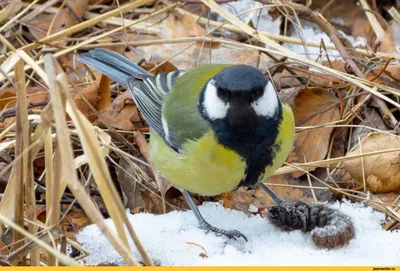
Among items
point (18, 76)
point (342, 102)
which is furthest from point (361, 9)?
point (18, 76)

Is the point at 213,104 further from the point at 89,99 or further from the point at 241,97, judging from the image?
the point at 89,99

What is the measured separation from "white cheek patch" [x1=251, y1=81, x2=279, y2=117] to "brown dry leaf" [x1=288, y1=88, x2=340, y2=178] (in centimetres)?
84

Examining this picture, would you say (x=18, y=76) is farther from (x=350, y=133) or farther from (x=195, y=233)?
(x=350, y=133)

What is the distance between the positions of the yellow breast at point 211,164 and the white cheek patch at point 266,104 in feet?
0.29

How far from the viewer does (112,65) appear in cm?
329

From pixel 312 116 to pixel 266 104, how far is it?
1037mm

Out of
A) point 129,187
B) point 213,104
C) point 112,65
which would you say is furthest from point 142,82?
point 213,104

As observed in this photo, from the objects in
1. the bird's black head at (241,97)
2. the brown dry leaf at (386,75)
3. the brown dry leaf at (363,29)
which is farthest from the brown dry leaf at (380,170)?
the brown dry leaf at (363,29)

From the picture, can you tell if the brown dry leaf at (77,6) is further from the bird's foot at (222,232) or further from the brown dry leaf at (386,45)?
the bird's foot at (222,232)

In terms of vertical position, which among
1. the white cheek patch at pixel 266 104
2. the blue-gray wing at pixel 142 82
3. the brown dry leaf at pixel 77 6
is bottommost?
the blue-gray wing at pixel 142 82

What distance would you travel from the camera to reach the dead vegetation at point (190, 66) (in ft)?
8.87

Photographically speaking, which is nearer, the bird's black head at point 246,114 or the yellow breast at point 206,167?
the bird's black head at point 246,114

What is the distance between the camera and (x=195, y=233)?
8.22ft

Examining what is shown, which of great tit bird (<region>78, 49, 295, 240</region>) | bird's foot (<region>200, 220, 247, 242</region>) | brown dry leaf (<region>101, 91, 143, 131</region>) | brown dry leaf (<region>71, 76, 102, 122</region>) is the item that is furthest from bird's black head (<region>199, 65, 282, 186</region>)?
brown dry leaf (<region>71, 76, 102, 122</region>)
